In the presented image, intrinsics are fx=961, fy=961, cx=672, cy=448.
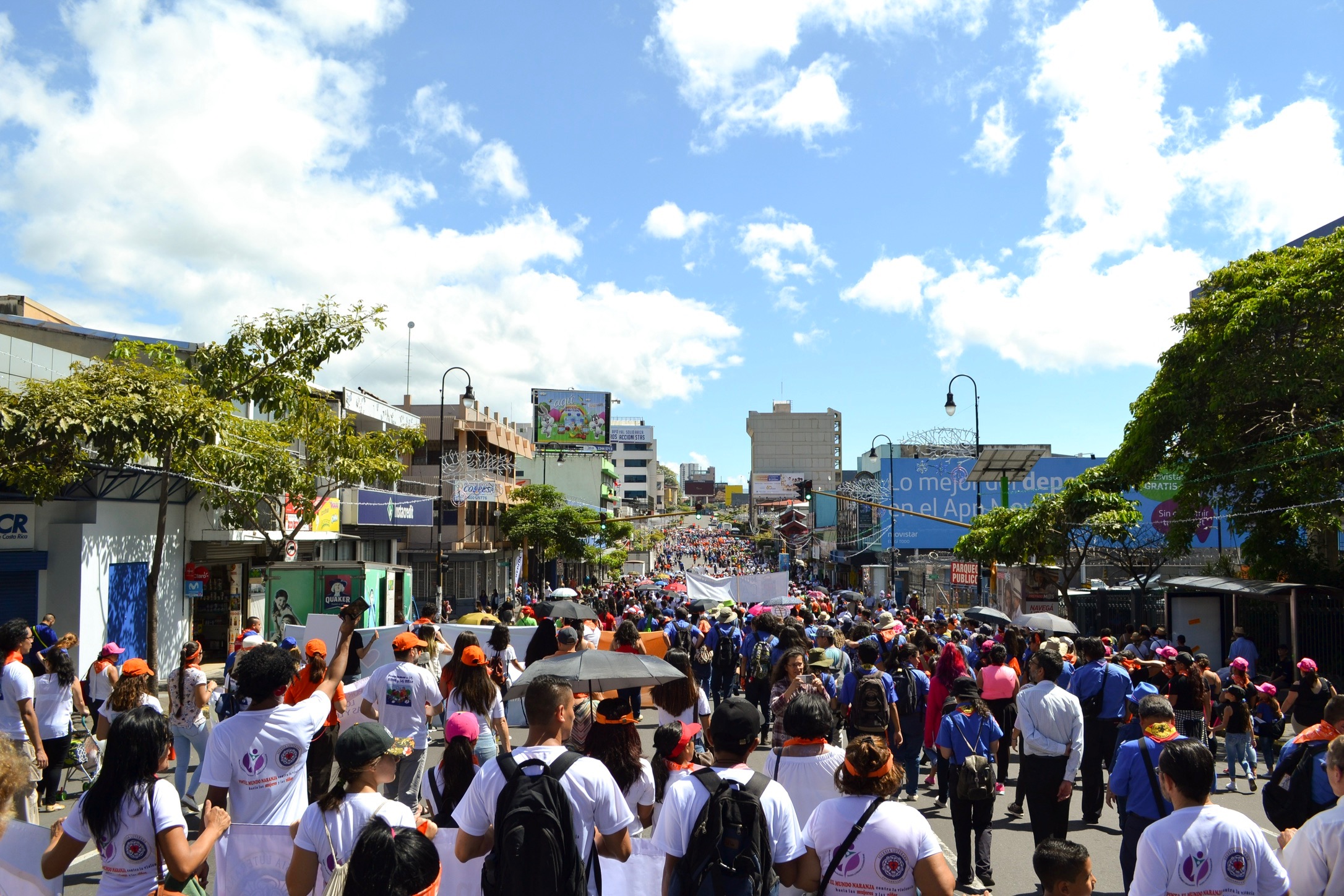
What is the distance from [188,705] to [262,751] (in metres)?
4.30

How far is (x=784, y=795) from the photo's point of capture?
3.99 metres

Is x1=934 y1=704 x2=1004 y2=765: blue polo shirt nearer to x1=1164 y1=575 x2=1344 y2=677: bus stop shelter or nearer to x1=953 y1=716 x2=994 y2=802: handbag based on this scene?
x1=953 y1=716 x2=994 y2=802: handbag

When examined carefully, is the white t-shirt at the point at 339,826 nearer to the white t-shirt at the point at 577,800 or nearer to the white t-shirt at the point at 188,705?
the white t-shirt at the point at 577,800

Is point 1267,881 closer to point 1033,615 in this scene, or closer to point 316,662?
point 316,662

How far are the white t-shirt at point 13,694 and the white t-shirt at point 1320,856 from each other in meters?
8.48

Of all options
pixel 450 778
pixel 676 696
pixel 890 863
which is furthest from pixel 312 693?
pixel 890 863

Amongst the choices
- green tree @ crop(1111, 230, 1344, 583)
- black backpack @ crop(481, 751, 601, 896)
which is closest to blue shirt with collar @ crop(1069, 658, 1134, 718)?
black backpack @ crop(481, 751, 601, 896)

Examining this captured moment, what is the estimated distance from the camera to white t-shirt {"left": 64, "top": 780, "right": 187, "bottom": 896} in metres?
3.89

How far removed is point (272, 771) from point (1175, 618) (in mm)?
19657

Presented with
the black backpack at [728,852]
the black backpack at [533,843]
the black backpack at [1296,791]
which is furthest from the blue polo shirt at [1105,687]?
the black backpack at [533,843]

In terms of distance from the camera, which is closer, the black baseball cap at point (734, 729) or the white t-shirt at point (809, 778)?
the black baseball cap at point (734, 729)

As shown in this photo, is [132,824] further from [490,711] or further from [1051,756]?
[1051,756]

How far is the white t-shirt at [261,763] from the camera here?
479 centimetres

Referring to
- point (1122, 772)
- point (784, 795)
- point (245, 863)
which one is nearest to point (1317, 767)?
point (1122, 772)
